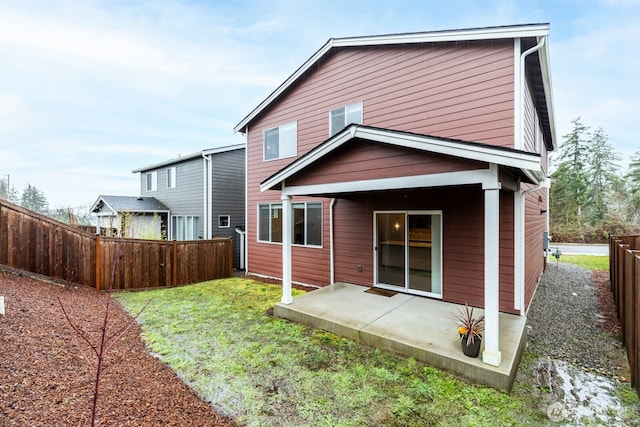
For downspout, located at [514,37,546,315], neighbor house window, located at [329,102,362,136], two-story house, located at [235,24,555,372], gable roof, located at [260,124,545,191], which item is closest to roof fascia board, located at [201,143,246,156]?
two-story house, located at [235,24,555,372]

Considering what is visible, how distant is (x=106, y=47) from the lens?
971 cm

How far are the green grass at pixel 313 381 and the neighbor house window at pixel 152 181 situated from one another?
42.2 feet

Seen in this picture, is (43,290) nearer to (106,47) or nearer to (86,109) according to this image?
(106,47)

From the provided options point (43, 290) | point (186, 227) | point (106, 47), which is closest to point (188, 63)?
point (106, 47)

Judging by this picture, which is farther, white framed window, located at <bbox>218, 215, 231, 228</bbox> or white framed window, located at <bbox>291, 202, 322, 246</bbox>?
white framed window, located at <bbox>218, 215, 231, 228</bbox>

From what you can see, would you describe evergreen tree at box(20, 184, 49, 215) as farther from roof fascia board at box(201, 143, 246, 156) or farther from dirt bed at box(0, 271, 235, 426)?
dirt bed at box(0, 271, 235, 426)

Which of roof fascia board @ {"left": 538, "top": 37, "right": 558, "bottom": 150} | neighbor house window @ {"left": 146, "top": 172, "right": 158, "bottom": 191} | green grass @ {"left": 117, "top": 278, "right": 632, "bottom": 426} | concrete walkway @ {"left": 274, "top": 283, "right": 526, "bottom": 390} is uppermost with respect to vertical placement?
roof fascia board @ {"left": 538, "top": 37, "right": 558, "bottom": 150}

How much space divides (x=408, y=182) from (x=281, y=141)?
5.61m

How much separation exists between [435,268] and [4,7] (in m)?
11.9

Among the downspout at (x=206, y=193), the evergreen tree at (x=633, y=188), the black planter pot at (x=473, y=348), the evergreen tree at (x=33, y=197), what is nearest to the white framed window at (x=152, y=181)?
the downspout at (x=206, y=193)

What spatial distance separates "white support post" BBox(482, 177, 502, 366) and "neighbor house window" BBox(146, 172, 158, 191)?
55.4 feet

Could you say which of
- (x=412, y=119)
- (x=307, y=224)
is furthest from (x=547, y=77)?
(x=307, y=224)

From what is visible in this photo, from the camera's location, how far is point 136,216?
14359 millimetres

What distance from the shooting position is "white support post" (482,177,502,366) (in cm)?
340
